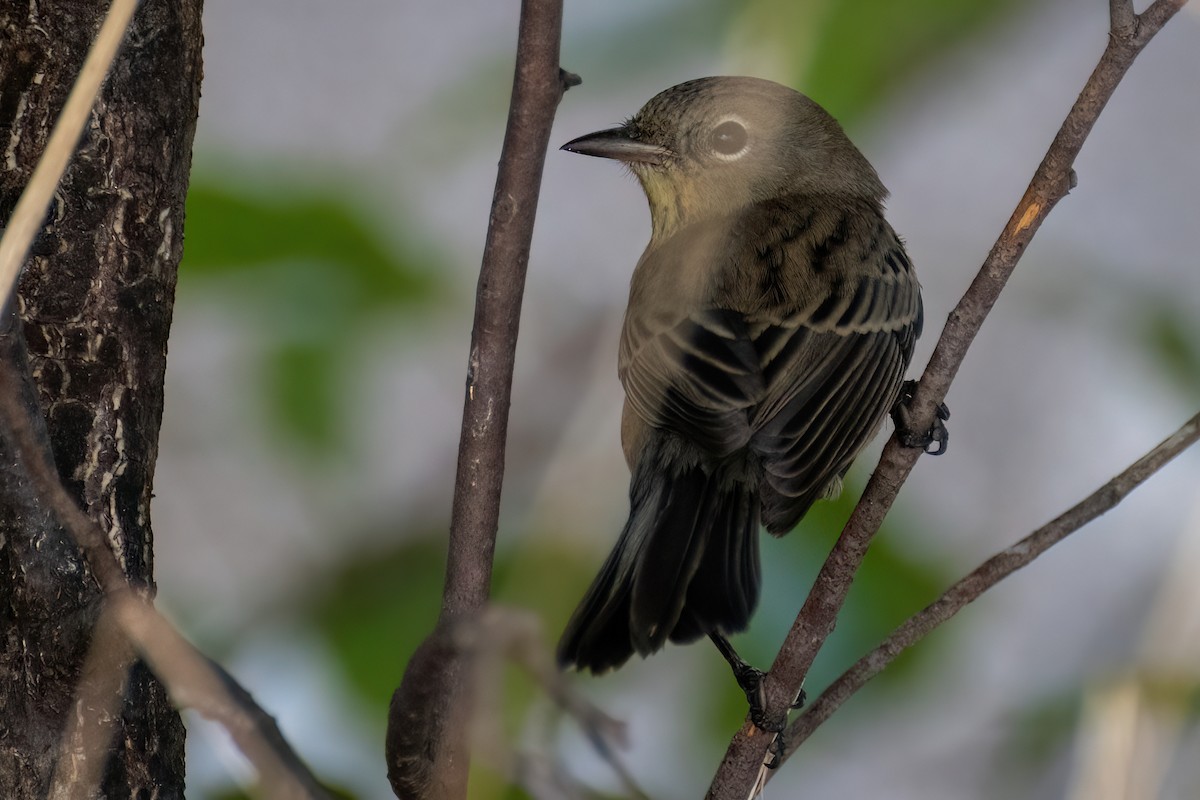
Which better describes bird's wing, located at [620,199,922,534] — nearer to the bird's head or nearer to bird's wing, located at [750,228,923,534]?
bird's wing, located at [750,228,923,534]

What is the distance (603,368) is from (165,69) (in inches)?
25.9

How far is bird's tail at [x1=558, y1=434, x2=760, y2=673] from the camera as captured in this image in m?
1.62

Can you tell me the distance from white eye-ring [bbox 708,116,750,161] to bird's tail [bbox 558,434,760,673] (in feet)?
2.57

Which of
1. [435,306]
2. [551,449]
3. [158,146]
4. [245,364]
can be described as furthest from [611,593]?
[158,146]

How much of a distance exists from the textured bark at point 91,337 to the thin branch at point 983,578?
691 millimetres

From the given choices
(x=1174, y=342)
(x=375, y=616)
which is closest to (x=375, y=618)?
(x=375, y=616)

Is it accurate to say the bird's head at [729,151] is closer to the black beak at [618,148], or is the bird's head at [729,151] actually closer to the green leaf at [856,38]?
the black beak at [618,148]

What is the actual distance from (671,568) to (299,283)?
69cm

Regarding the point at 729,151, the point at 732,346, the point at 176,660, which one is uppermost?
the point at 729,151

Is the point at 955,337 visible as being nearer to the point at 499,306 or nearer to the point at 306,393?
the point at 499,306

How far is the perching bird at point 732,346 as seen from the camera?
5.79ft

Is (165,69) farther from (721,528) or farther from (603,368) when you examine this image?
(721,528)

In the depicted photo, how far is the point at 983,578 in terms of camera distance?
1316 mm

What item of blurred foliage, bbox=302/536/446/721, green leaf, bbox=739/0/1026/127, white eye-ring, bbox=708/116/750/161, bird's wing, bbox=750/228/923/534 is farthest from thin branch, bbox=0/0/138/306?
white eye-ring, bbox=708/116/750/161
